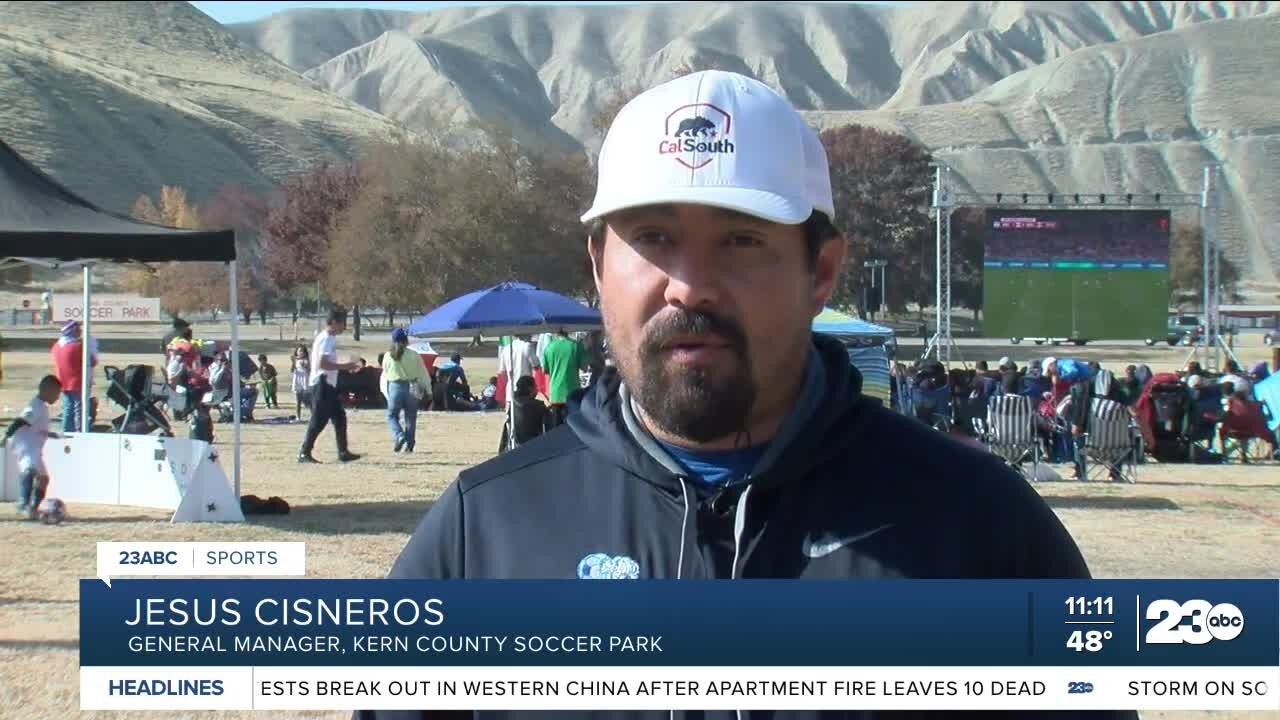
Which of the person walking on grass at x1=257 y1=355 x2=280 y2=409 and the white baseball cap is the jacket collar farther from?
the person walking on grass at x1=257 y1=355 x2=280 y2=409

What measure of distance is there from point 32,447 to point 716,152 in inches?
443

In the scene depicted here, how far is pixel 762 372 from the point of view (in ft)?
6.36

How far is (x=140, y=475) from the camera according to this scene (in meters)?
12.6

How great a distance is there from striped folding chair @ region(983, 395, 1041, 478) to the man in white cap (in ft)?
47.2

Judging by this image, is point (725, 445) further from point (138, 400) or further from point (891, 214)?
point (891, 214)

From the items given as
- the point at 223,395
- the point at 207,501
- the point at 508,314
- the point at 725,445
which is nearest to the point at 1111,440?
the point at 508,314

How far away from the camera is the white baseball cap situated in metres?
1.85

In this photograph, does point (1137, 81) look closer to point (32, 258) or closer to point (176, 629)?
point (32, 258)

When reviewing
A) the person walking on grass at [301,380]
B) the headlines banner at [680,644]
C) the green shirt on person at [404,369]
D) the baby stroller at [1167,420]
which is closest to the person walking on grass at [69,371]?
the green shirt on person at [404,369]

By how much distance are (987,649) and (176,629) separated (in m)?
1.08

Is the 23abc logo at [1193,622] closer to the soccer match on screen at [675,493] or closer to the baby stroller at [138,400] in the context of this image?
the soccer match on screen at [675,493]

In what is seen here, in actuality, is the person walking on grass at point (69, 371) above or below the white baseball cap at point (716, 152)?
below

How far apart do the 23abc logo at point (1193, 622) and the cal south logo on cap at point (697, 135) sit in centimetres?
84

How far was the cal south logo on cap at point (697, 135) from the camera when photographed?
72.9 inches
